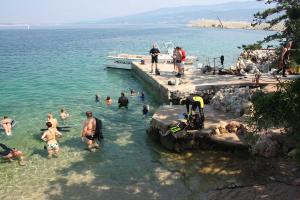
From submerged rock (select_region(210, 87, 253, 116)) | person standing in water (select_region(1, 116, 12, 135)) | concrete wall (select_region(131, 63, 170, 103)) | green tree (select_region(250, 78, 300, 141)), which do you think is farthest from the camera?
concrete wall (select_region(131, 63, 170, 103))

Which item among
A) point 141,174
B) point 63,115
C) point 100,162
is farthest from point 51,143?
point 63,115

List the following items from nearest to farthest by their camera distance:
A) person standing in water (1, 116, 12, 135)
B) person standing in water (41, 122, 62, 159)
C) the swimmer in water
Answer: person standing in water (41, 122, 62, 159) < person standing in water (1, 116, 12, 135) < the swimmer in water

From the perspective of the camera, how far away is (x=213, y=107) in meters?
18.1

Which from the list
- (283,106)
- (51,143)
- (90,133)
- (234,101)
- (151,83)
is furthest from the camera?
(151,83)

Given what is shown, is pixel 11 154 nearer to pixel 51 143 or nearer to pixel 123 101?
pixel 51 143

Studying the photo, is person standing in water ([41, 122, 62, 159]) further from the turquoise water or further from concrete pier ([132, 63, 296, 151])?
concrete pier ([132, 63, 296, 151])

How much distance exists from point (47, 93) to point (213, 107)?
1451 cm

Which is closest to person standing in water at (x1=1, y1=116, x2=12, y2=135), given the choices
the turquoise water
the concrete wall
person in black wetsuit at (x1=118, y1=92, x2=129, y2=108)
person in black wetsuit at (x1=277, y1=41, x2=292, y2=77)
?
the turquoise water

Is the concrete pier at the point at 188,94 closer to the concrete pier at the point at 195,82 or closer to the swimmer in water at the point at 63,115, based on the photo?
the concrete pier at the point at 195,82

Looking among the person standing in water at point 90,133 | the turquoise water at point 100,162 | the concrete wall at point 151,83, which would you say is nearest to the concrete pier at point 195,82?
the concrete wall at point 151,83

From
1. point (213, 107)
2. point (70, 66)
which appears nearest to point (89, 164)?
point (213, 107)

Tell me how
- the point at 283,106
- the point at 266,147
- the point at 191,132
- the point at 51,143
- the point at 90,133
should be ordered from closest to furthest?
the point at 283,106 < the point at 266,147 < the point at 51,143 < the point at 191,132 < the point at 90,133

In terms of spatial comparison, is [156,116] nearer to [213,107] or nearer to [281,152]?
[213,107]

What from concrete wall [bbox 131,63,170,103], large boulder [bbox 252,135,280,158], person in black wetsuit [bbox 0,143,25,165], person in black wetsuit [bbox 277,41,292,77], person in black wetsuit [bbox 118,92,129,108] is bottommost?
person in black wetsuit [bbox 0,143,25,165]
